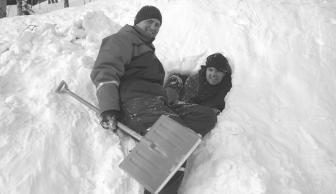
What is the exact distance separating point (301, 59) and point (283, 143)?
1406 mm

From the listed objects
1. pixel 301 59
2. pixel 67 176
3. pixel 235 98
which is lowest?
pixel 67 176

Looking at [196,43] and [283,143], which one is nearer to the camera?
[283,143]

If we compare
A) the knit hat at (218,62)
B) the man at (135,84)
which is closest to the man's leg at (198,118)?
the man at (135,84)

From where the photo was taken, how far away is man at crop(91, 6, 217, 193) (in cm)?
263

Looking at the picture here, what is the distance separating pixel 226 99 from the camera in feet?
11.7

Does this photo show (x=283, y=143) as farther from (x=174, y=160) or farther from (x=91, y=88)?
(x=91, y=88)

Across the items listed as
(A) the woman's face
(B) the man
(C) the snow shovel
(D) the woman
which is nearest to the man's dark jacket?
(B) the man

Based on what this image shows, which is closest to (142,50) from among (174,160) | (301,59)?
(174,160)

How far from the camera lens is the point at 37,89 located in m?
2.90

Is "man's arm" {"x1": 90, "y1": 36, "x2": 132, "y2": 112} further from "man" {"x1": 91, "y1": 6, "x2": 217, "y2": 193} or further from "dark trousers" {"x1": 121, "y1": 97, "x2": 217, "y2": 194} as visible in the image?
"dark trousers" {"x1": 121, "y1": 97, "x2": 217, "y2": 194}

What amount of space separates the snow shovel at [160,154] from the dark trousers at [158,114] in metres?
0.29

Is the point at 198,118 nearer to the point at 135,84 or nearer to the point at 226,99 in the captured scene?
the point at 135,84

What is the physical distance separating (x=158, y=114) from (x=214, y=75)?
1.20 metres

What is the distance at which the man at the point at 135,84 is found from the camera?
104 inches
